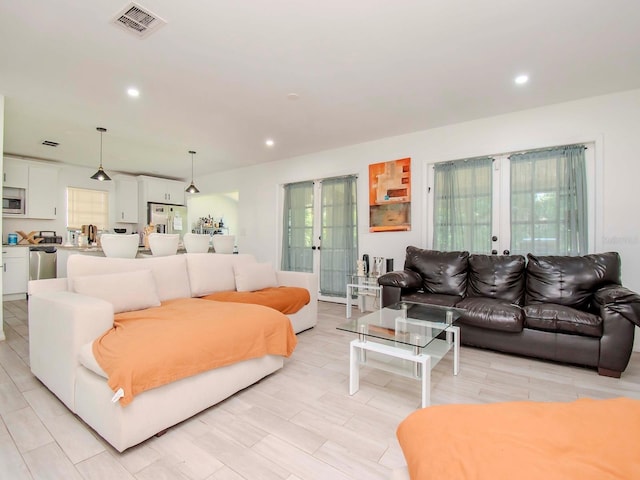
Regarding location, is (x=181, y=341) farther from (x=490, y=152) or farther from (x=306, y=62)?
(x=490, y=152)

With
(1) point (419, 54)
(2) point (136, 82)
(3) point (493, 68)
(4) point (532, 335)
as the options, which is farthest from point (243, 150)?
(4) point (532, 335)

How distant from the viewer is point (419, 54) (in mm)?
2541

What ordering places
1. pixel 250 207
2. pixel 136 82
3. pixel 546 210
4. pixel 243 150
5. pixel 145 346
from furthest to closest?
pixel 250 207 < pixel 243 150 < pixel 546 210 < pixel 136 82 < pixel 145 346

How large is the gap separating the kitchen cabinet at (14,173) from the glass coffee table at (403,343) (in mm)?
6784

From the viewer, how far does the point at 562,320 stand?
8.47 ft

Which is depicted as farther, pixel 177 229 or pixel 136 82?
pixel 177 229

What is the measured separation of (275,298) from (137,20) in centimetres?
254

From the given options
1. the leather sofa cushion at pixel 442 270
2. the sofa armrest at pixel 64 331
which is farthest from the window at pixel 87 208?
the leather sofa cushion at pixel 442 270

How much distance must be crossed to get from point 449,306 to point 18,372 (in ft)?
12.6

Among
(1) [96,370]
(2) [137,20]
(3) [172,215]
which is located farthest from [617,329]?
(3) [172,215]

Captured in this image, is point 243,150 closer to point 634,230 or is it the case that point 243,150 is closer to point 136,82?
point 136,82

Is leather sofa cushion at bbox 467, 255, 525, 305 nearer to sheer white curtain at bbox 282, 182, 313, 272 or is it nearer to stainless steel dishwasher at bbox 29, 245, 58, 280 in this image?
sheer white curtain at bbox 282, 182, 313, 272

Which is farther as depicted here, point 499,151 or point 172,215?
point 172,215

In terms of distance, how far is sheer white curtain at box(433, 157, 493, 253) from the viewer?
12.6 ft
